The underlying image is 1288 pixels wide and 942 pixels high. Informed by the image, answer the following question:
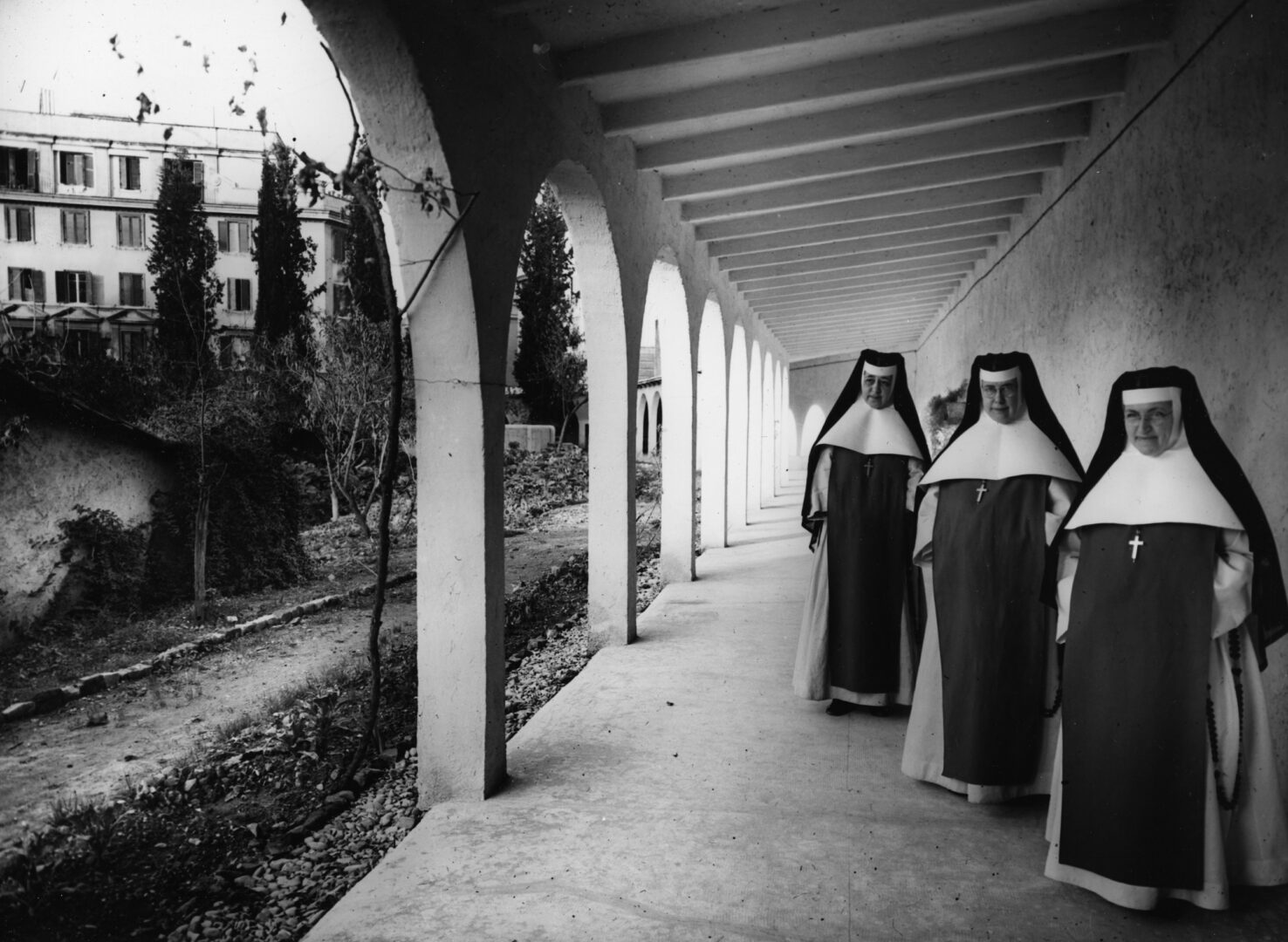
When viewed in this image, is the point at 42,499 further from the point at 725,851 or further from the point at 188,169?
the point at 725,851

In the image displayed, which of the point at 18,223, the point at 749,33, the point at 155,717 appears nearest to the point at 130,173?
the point at 18,223

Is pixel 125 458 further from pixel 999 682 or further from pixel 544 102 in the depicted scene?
pixel 999 682

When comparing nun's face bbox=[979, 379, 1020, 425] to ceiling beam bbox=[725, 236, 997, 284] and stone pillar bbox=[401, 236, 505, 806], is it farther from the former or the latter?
ceiling beam bbox=[725, 236, 997, 284]

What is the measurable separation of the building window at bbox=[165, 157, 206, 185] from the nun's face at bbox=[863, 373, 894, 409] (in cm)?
868

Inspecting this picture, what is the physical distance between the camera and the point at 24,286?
7.66m

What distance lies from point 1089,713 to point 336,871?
Answer: 2.60m

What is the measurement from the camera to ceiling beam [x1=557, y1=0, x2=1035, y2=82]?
364 centimetres

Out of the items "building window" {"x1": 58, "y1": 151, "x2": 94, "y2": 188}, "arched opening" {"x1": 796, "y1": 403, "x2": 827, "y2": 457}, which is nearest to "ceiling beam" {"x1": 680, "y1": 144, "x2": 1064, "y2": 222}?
"building window" {"x1": 58, "y1": 151, "x2": 94, "y2": 188}

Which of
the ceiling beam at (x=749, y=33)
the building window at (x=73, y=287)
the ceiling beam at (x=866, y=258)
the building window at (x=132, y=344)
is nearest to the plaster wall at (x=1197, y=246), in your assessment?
the ceiling beam at (x=749, y=33)

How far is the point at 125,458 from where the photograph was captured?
7.45 m

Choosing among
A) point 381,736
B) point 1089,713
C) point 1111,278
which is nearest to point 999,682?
point 1089,713

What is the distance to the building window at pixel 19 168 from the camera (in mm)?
7605

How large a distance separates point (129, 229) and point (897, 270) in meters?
10.2

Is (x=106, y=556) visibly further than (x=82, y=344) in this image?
No
